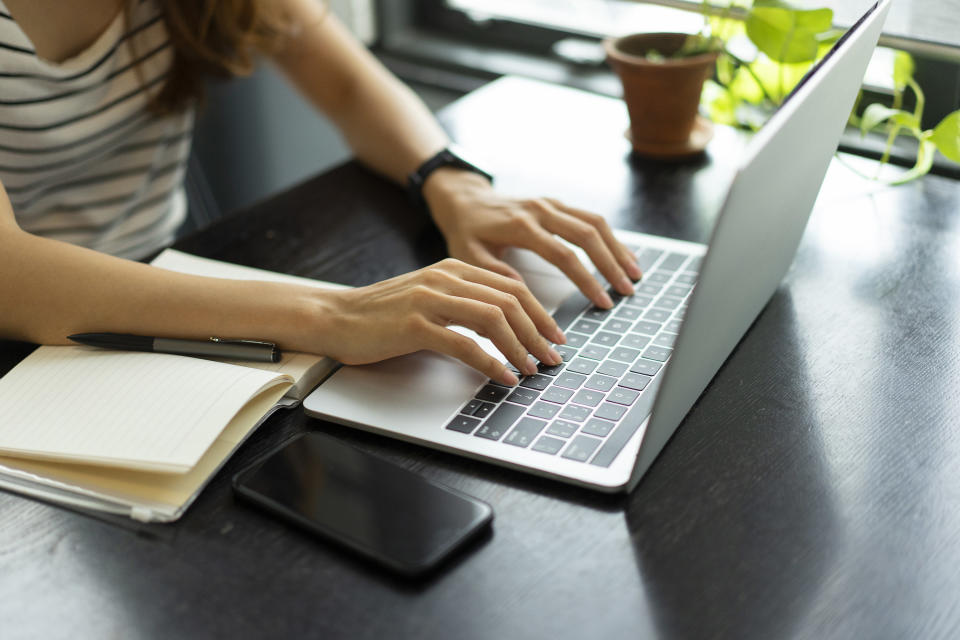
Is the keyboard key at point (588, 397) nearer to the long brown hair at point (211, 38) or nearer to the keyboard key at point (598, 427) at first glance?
the keyboard key at point (598, 427)

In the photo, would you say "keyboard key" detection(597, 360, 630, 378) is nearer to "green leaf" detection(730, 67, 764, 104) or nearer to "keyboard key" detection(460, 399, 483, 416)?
"keyboard key" detection(460, 399, 483, 416)

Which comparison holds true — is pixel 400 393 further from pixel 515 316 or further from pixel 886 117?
pixel 886 117

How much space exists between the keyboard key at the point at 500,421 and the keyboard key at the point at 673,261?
0.27 m

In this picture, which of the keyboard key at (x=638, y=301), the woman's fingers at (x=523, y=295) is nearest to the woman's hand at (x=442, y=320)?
the woman's fingers at (x=523, y=295)

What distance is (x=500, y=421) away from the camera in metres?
0.66

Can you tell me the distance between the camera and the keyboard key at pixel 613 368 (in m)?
0.72

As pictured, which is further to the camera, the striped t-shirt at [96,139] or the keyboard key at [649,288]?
the striped t-shirt at [96,139]

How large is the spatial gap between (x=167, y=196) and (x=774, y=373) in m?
0.87

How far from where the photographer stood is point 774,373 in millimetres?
731

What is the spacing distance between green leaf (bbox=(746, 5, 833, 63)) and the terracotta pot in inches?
3.1

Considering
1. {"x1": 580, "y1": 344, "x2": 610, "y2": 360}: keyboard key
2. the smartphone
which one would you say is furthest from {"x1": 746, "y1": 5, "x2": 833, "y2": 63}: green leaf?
the smartphone

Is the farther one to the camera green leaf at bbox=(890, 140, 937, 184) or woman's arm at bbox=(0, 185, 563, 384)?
green leaf at bbox=(890, 140, 937, 184)

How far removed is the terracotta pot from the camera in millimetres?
1061

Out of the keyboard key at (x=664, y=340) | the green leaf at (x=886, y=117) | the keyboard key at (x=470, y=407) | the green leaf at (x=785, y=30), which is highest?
the green leaf at (x=785, y=30)
